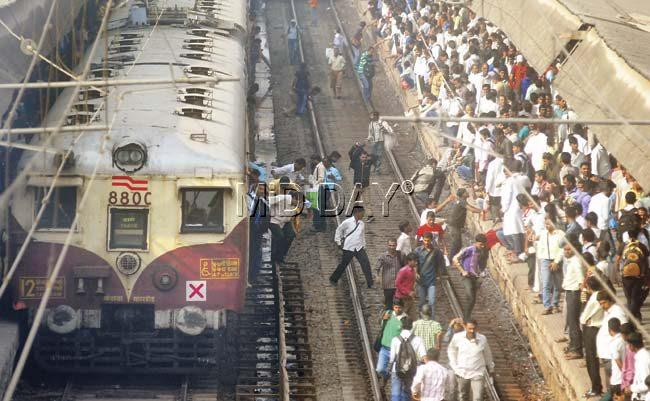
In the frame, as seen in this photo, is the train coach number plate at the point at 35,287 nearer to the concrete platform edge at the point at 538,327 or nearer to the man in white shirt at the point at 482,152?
the concrete platform edge at the point at 538,327

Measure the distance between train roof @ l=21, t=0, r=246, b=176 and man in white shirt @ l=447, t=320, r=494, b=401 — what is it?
3.22 m

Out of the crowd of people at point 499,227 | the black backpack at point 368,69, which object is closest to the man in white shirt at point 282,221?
the crowd of people at point 499,227

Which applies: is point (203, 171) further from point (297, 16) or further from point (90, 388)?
point (297, 16)

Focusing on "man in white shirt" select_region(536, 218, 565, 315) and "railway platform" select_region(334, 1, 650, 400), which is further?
"man in white shirt" select_region(536, 218, 565, 315)

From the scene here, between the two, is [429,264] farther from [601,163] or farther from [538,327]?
[601,163]

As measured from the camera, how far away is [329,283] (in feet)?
63.7

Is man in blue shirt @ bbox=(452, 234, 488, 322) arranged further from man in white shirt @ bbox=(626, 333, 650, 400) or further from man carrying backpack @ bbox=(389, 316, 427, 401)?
man in white shirt @ bbox=(626, 333, 650, 400)

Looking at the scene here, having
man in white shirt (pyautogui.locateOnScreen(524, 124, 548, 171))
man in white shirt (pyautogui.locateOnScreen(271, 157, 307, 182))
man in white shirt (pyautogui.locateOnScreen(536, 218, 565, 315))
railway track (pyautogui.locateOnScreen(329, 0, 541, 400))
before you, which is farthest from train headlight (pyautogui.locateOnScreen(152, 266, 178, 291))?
man in white shirt (pyautogui.locateOnScreen(524, 124, 548, 171))

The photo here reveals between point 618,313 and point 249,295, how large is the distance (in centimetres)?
679

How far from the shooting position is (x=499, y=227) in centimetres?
1942

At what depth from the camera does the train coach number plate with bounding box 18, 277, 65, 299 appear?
14.8m

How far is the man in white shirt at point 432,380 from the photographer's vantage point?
1332 centimetres

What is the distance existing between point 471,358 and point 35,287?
4.87 metres

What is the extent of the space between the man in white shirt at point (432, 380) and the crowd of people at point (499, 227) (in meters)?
0.01
